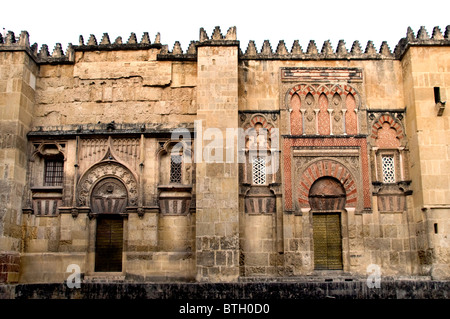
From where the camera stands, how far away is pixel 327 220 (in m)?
14.0

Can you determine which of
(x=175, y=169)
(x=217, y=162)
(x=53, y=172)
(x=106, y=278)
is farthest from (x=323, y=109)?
(x=53, y=172)

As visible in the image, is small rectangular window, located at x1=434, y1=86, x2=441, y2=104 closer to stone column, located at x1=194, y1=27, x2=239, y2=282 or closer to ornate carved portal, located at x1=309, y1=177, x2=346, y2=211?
ornate carved portal, located at x1=309, y1=177, x2=346, y2=211

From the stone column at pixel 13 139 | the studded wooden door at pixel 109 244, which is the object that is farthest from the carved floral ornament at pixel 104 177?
the stone column at pixel 13 139

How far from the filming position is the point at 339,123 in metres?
14.5

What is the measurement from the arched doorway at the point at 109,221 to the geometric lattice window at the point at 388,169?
7.03 meters

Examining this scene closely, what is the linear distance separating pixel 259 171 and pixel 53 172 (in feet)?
18.8

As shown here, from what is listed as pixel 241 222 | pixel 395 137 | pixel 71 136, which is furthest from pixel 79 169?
pixel 395 137

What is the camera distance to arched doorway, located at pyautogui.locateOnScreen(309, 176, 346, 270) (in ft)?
45.1

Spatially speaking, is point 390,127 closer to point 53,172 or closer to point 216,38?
point 216,38

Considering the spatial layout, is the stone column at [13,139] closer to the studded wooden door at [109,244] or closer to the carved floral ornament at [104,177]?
the carved floral ornament at [104,177]

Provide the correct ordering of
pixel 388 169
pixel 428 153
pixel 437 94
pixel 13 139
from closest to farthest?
1. pixel 428 153
2. pixel 13 139
3. pixel 437 94
4. pixel 388 169

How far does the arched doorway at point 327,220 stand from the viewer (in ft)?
45.1

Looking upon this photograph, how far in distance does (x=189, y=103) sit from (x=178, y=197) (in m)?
2.67
